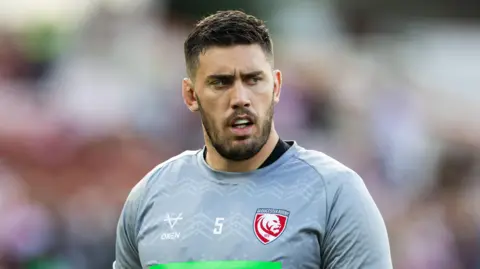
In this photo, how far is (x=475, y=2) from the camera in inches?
435

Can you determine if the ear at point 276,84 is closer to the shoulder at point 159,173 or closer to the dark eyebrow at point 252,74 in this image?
the dark eyebrow at point 252,74

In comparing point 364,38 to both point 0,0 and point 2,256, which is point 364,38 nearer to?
point 0,0

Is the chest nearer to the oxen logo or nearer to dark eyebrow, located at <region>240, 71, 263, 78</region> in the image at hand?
the oxen logo

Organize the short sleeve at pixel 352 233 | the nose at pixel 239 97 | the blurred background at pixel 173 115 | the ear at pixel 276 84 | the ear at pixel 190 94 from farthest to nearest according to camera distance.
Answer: the blurred background at pixel 173 115 < the ear at pixel 190 94 < the ear at pixel 276 84 < the nose at pixel 239 97 < the short sleeve at pixel 352 233

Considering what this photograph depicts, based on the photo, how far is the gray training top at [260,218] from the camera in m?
3.23

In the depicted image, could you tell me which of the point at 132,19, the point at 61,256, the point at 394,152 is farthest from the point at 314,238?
the point at 132,19

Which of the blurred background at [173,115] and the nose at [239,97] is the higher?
the nose at [239,97]

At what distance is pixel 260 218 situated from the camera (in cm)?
334

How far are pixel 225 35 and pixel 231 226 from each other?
0.63 m

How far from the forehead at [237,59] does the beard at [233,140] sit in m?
0.13

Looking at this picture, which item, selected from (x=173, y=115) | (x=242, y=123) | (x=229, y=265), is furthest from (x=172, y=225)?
(x=173, y=115)

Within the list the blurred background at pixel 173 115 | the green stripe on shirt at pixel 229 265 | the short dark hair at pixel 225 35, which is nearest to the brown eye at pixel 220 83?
the short dark hair at pixel 225 35

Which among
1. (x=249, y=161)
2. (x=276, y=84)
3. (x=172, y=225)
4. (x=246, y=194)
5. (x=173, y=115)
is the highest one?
(x=276, y=84)

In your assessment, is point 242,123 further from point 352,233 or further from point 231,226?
point 352,233
